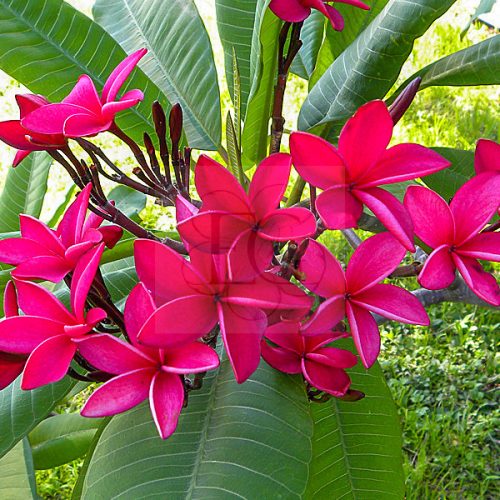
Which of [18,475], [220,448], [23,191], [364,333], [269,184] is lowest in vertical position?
[18,475]

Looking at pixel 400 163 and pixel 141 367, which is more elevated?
pixel 400 163

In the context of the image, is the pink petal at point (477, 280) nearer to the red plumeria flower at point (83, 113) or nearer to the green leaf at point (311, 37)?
the red plumeria flower at point (83, 113)

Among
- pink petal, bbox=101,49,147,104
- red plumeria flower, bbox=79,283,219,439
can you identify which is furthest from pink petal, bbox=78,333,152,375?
pink petal, bbox=101,49,147,104

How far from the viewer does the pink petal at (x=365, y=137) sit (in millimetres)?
465

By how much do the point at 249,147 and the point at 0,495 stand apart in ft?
1.87

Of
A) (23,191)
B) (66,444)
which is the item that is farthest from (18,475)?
(23,191)

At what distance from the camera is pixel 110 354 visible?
475mm

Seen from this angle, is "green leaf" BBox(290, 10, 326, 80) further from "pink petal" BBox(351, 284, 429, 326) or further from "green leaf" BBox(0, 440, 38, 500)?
"green leaf" BBox(0, 440, 38, 500)

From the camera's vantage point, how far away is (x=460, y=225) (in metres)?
0.52

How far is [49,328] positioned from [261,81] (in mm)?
397

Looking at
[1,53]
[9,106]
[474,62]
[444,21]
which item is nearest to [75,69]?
[1,53]

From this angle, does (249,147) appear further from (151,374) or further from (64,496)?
(64,496)

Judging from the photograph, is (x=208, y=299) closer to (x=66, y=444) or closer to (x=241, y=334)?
(x=241, y=334)

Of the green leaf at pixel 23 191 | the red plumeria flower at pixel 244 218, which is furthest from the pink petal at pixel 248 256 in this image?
the green leaf at pixel 23 191
